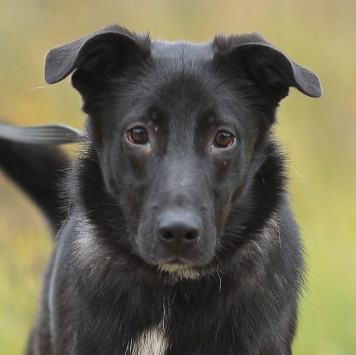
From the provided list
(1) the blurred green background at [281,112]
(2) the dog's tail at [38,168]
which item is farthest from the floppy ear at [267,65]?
(1) the blurred green background at [281,112]

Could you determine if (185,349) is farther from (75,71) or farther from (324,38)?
(324,38)

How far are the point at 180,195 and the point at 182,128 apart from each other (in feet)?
1.00

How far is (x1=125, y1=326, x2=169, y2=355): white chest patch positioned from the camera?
12.7 feet

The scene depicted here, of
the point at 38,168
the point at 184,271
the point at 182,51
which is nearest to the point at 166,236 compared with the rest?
→ the point at 184,271

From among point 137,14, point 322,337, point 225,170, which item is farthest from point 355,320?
point 137,14

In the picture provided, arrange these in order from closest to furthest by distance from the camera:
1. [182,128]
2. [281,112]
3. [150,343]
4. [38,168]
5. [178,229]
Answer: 1. [178,229]
2. [182,128]
3. [150,343]
4. [38,168]
5. [281,112]

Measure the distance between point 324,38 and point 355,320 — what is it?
5.93m

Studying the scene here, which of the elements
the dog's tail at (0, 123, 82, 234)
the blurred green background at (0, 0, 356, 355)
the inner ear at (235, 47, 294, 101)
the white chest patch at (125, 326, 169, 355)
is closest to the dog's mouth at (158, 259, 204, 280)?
the white chest patch at (125, 326, 169, 355)

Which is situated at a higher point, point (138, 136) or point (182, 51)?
point (182, 51)

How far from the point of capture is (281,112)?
400 inches

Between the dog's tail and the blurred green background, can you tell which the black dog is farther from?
the blurred green background

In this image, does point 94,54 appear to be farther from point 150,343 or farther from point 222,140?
point 150,343

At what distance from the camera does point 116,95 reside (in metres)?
4.00

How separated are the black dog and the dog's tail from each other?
1.05 m
